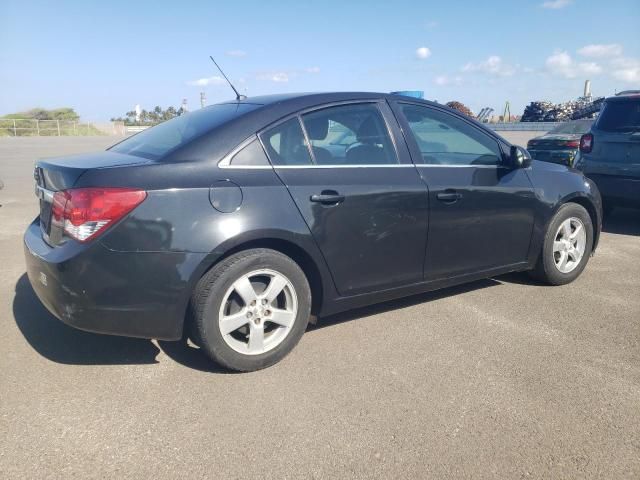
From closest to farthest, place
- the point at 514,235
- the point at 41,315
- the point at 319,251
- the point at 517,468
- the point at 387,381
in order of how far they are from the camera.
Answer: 1. the point at 517,468
2. the point at 387,381
3. the point at 319,251
4. the point at 41,315
5. the point at 514,235

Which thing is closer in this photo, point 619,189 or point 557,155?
point 619,189

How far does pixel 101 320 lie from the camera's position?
2824mm

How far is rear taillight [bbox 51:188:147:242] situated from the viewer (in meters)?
2.73

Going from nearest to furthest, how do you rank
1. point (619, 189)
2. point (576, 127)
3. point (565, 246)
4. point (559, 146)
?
point (565, 246), point (619, 189), point (559, 146), point (576, 127)

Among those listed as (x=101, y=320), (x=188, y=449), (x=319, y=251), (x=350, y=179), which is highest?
(x=350, y=179)

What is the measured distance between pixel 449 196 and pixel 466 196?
17 centimetres

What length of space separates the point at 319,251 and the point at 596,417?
5.60ft

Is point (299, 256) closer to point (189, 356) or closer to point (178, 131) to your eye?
point (189, 356)

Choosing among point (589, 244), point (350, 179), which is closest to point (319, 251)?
point (350, 179)

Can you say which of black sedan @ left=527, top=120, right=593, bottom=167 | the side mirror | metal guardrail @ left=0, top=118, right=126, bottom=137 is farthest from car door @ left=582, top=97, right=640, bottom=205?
metal guardrail @ left=0, top=118, right=126, bottom=137

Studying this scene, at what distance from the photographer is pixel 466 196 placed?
391cm

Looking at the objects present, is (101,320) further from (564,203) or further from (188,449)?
(564,203)

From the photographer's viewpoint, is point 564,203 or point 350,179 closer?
point 350,179

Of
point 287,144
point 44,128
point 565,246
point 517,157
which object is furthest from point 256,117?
point 44,128
